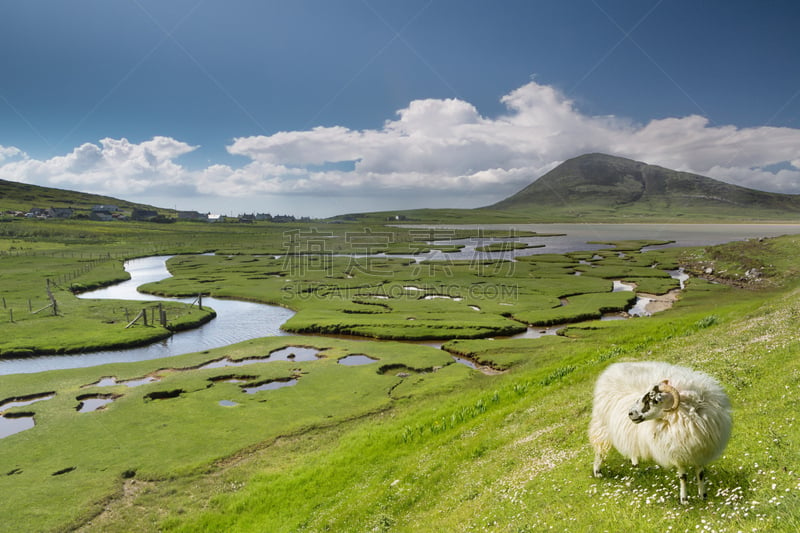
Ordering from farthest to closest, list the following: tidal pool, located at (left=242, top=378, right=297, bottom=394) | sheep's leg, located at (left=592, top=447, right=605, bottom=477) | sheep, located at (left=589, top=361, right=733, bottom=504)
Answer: tidal pool, located at (left=242, top=378, right=297, bottom=394) < sheep's leg, located at (left=592, top=447, right=605, bottom=477) < sheep, located at (left=589, top=361, right=733, bottom=504)

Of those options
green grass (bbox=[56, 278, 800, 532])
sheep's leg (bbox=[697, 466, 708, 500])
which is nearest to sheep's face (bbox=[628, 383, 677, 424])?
sheep's leg (bbox=[697, 466, 708, 500])

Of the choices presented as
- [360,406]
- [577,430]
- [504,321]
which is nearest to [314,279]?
[504,321]

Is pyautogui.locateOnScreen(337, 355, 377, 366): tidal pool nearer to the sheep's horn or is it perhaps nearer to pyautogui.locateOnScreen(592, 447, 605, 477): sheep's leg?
pyautogui.locateOnScreen(592, 447, 605, 477): sheep's leg

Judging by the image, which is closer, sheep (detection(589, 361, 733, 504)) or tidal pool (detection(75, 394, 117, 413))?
sheep (detection(589, 361, 733, 504))

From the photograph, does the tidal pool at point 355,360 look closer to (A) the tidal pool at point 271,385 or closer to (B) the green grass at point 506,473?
(A) the tidal pool at point 271,385

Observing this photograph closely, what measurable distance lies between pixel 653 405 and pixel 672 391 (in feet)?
1.53

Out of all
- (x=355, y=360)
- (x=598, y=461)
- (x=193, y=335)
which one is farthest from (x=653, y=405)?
(x=193, y=335)

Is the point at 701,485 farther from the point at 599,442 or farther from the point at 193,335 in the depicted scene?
the point at 193,335

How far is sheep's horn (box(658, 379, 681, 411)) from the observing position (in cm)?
838

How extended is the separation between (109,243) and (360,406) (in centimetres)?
16401

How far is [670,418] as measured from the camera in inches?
331

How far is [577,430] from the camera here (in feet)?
45.4

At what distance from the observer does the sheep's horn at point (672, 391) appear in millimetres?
8375

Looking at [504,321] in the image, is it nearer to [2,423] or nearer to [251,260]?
[2,423]
